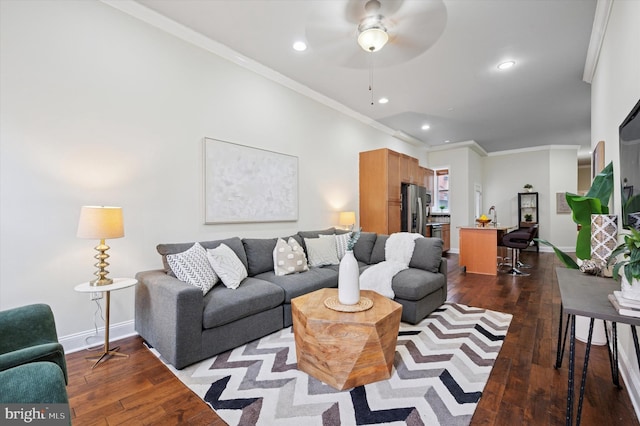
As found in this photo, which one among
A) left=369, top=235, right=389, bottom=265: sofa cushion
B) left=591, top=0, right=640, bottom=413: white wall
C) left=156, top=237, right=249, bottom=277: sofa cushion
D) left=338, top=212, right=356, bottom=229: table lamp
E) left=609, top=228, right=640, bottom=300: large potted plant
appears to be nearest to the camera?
left=609, top=228, right=640, bottom=300: large potted plant

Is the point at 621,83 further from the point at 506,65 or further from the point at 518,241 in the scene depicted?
the point at 518,241

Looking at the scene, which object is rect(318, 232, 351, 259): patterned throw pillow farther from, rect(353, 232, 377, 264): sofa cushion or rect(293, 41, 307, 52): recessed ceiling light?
rect(293, 41, 307, 52): recessed ceiling light

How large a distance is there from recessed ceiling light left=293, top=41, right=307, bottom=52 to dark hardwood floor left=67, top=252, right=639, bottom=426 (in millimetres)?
3413

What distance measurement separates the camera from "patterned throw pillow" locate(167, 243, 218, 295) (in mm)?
2396

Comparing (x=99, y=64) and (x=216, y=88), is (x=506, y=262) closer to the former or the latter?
(x=216, y=88)

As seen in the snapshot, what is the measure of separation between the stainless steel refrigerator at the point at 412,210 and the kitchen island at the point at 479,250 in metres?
0.88

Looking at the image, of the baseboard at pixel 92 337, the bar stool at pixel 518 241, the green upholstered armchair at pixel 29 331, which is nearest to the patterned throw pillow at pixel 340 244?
the baseboard at pixel 92 337

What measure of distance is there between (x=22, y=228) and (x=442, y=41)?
426 centimetres

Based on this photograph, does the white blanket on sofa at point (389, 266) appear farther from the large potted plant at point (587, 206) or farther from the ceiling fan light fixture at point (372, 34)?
the ceiling fan light fixture at point (372, 34)

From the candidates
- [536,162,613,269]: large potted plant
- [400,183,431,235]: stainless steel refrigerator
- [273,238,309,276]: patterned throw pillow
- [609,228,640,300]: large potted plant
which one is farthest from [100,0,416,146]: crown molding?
[609,228,640,300]: large potted plant

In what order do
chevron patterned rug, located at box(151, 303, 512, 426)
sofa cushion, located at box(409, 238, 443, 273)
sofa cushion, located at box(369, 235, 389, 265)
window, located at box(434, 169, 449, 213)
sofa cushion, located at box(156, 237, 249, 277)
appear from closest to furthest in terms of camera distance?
1. chevron patterned rug, located at box(151, 303, 512, 426)
2. sofa cushion, located at box(156, 237, 249, 277)
3. sofa cushion, located at box(409, 238, 443, 273)
4. sofa cushion, located at box(369, 235, 389, 265)
5. window, located at box(434, 169, 449, 213)

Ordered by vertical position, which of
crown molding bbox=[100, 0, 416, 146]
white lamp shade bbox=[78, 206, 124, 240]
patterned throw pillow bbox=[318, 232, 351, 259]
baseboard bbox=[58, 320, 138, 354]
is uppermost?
crown molding bbox=[100, 0, 416, 146]

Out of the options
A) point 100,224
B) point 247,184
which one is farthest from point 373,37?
point 100,224

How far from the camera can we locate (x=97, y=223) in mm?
2086
